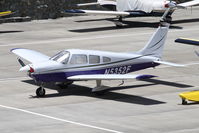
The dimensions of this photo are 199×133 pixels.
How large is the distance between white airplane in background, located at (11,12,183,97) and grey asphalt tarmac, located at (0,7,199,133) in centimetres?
74

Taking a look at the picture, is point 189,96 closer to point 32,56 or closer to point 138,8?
point 32,56

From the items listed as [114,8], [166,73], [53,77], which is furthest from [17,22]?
[53,77]

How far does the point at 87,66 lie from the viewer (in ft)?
80.6

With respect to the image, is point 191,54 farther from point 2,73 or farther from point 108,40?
point 2,73

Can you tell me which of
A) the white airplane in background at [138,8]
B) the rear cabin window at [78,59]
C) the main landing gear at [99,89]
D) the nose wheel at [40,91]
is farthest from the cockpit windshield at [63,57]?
the white airplane in background at [138,8]

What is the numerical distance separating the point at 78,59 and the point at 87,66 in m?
0.45

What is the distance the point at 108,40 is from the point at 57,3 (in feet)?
47.4

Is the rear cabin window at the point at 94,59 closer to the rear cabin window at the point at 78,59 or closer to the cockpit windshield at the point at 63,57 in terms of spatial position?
the rear cabin window at the point at 78,59

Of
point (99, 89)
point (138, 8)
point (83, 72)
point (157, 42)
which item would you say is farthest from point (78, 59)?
point (138, 8)

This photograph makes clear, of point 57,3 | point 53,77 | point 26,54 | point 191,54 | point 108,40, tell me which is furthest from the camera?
point 57,3

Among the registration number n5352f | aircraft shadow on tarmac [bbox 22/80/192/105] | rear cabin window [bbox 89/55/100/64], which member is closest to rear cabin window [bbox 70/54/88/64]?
rear cabin window [bbox 89/55/100/64]

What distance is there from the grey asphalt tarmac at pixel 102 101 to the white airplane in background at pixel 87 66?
743 millimetres

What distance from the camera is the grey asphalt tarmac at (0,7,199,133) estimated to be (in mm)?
19750

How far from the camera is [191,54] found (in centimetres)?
3428
